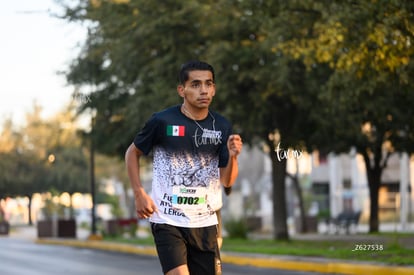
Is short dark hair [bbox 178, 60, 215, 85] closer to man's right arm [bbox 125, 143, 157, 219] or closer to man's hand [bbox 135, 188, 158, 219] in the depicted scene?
man's right arm [bbox 125, 143, 157, 219]

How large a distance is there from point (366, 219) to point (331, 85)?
32642mm

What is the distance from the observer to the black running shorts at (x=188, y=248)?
634 centimetres

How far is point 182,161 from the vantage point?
253 inches

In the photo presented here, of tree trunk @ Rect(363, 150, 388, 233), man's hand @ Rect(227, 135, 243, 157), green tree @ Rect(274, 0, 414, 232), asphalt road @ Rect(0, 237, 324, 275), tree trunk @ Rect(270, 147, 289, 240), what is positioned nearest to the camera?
man's hand @ Rect(227, 135, 243, 157)

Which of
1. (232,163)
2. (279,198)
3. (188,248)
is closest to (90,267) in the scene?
(279,198)

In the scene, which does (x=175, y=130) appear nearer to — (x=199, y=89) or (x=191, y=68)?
(x=199, y=89)

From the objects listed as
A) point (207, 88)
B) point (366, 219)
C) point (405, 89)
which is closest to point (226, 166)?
point (207, 88)

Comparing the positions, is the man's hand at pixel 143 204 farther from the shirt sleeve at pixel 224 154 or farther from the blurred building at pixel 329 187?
the blurred building at pixel 329 187

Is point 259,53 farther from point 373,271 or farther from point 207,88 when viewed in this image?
point 207,88

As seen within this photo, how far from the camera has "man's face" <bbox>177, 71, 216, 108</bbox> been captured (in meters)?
6.41

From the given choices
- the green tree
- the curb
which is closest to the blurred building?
the green tree

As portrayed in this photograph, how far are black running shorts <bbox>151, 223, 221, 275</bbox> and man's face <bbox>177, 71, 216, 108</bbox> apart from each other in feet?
2.75

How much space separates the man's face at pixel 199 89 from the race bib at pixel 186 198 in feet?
1.83

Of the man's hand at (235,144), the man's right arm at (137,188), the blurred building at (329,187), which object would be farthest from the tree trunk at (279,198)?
the man's hand at (235,144)
